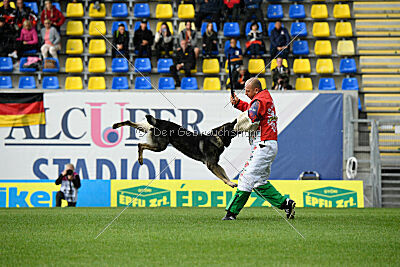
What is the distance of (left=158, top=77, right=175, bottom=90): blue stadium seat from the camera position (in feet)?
70.9

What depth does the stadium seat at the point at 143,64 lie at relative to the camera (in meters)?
22.2

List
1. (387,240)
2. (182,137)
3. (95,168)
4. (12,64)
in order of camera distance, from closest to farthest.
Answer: (387,240) → (182,137) → (95,168) → (12,64)

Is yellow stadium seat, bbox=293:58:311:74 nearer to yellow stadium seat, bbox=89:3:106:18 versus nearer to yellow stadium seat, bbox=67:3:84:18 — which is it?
yellow stadium seat, bbox=89:3:106:18

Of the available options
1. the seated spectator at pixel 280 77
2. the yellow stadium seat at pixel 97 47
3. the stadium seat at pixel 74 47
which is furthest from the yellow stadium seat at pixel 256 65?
the stadium seat at pixel 74 47

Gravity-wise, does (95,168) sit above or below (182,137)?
below

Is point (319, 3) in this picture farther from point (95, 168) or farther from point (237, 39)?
point (95, 168)

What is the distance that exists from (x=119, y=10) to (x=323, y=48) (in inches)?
291

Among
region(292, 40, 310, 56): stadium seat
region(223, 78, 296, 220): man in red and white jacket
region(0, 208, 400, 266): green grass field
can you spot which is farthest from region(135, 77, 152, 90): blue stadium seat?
region(223, 78, 296, 220): man in red and white jacket

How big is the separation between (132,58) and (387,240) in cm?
1580

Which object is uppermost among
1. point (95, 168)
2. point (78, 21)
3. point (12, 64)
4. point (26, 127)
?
point (78, 21)

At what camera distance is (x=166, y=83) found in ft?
71.4

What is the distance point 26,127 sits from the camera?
772 inches

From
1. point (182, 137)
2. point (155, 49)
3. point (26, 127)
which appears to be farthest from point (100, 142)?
point (182, 137)

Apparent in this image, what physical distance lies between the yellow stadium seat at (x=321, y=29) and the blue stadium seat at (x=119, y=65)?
6.78 m
